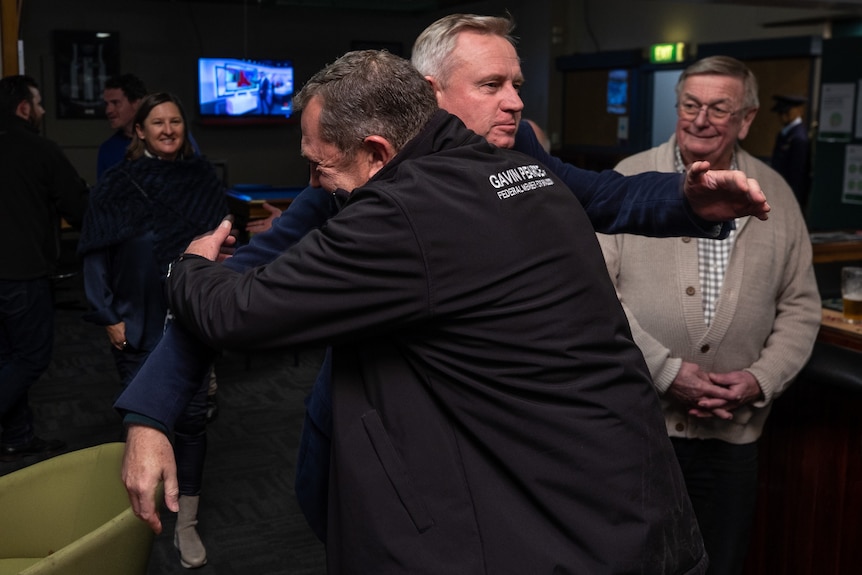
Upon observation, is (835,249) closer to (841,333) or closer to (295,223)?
(841,333)

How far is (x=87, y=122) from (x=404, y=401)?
10.1 metres

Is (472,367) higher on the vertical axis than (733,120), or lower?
lower

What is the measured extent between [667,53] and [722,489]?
7.01m

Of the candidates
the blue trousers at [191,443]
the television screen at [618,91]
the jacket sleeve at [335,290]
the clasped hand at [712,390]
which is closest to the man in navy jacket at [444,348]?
the jacket sleeve at [335,290]

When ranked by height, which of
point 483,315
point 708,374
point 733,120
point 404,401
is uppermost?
point 733,120

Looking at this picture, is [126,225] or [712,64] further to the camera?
[126,225]

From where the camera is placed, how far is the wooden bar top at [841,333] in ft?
9.12

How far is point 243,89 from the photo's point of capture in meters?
11.0

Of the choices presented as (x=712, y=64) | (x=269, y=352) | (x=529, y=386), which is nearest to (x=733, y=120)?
(x=712, y=64)

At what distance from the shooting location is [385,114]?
1.38 meters

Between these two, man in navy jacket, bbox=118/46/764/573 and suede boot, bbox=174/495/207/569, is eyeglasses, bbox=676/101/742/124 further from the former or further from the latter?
suede boot, bbox=174/495/207/569

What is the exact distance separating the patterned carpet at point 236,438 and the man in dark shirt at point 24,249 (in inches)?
11.0

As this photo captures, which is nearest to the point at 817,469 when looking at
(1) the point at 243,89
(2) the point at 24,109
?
(2) the point at 24,109

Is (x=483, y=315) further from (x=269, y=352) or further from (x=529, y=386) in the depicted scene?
(x=269, y=352)
